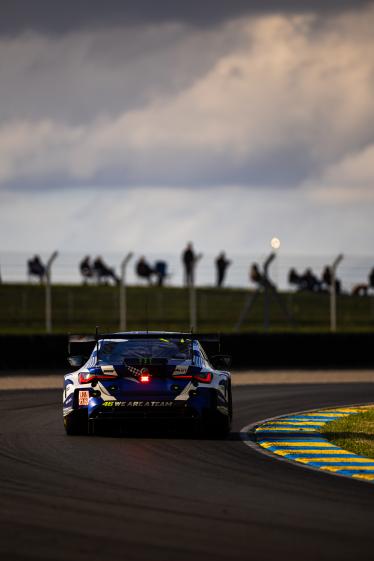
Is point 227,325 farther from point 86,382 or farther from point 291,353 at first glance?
point 86,382

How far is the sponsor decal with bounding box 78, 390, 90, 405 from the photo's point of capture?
14.3m

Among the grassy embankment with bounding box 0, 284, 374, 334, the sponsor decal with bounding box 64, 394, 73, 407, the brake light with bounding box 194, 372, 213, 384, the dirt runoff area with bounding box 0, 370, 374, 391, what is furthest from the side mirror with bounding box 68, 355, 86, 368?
the grassy embankment with bounding box 0, 284, 374, 334

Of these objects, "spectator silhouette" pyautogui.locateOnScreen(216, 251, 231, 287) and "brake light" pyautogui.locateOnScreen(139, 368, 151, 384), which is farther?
"spectator silhouette" pyautogui.locateOnScreen(216, 251, 231, 287)

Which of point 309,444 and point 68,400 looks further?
point 68,400

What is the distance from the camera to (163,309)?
48.2 m

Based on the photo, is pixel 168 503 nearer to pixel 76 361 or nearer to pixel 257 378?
pixel 76 361

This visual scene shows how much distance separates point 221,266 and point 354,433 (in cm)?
2546

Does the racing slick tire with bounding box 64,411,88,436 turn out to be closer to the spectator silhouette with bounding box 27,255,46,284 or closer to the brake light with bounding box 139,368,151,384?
the brake light with bounding box 139,368,151,384

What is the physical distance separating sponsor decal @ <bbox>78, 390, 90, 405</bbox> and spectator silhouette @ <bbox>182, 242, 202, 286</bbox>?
20.6 metres

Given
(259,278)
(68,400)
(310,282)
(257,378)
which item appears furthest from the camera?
(310,282)

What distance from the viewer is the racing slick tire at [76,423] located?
1448 centimetres

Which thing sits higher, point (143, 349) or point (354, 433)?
point (143, 349)

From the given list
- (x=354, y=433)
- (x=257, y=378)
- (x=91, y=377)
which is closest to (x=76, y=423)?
(x=91, y=377)

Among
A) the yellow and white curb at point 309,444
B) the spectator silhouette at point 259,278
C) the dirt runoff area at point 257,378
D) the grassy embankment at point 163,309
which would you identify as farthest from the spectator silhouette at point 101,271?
the yellow and white curb at point 309,444
